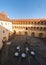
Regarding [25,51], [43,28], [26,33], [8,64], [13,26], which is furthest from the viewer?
[13,26]

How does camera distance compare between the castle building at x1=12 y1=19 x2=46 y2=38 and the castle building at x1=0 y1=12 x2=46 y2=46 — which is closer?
the castle building at x1=0 y1=12 x2=46 y2=46

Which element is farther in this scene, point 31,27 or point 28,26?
point 28,26

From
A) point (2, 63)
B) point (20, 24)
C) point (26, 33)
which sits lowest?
point (2, 63)

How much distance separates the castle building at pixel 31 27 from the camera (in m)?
60.3

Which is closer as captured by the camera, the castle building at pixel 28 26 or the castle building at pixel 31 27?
the castle building at pixel 28 26

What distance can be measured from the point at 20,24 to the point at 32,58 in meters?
37.4

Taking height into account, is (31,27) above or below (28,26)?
below

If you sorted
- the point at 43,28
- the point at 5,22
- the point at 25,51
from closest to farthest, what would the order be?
the point at 25,51 → the point at 5,22 → the point at 43,28

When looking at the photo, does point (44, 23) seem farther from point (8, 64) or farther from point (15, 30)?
point (8, 64)

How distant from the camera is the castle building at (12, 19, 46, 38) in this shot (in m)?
60.3

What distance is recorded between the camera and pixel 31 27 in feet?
207

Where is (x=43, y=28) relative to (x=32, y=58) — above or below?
above

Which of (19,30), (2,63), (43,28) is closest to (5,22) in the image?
(19,30)

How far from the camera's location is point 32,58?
→ 3083 cm
